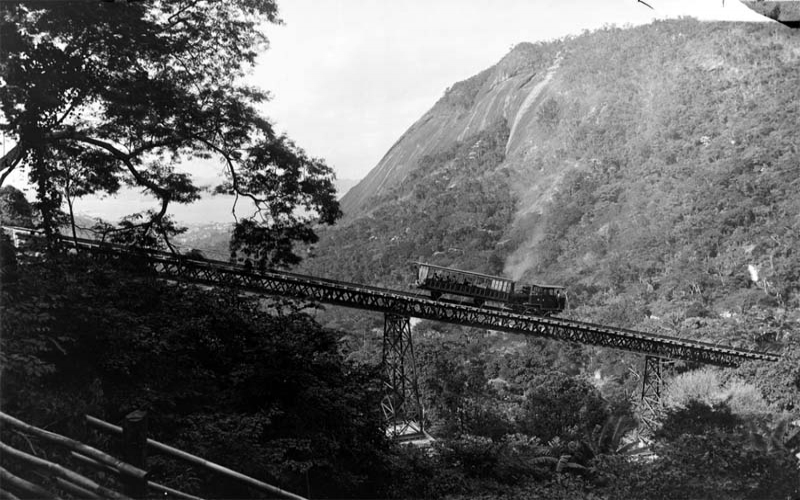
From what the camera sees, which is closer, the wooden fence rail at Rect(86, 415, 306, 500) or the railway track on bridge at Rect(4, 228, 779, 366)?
the wooden fence rail at Rect(86, 415, 306, 500)

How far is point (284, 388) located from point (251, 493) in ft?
5.59

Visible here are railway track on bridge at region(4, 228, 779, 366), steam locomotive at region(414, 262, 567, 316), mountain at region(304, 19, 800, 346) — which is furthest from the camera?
mountain at region(304, 19, 800, 346)

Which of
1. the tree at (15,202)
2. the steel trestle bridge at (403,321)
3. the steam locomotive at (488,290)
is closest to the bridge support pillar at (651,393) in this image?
the steel trestle bridge at (403,321)

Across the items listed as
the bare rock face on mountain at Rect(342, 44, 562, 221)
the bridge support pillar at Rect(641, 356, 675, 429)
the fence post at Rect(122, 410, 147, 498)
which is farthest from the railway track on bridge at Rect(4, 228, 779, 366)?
the bare rock face on mountain at Rect(342, 44, 562, 221)

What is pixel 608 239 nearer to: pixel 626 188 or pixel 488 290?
pixel 626 188

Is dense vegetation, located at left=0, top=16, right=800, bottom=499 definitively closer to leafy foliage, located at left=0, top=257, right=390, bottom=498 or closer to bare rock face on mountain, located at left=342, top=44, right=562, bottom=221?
leafy foliage, located at left=0, top=257, right=390, bottom=498

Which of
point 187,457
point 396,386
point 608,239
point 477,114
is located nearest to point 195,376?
point 187,457

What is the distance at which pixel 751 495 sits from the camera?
33.8ft

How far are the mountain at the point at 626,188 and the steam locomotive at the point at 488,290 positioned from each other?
327 inches

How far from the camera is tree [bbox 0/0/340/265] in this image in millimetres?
7168

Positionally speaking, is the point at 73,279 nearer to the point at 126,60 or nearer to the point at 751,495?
the point at 126,60

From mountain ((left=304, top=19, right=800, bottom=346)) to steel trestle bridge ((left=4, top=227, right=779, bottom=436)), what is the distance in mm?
6296

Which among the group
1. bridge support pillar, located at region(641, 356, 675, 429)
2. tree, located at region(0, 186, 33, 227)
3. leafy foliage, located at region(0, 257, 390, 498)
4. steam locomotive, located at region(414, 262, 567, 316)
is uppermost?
tree, located at region(0, 186, 33, 227)

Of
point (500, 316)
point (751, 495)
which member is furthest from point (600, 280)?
point (751, 495)
